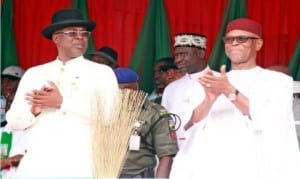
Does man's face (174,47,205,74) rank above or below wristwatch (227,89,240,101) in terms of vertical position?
above

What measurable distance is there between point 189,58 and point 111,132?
1.85 m

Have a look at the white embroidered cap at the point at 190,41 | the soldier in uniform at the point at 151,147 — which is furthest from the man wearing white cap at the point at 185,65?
the soldier in uniform at the point at 151,147

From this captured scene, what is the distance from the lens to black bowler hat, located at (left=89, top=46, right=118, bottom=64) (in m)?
5.45

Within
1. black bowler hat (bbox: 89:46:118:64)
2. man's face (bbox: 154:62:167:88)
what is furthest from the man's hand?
man's face (bbox: 154:62:167:88)

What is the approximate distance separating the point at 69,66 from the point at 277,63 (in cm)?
270

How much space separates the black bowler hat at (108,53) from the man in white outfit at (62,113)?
138cm

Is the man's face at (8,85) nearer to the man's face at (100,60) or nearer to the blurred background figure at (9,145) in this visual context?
the blurred background figure at (9,145)

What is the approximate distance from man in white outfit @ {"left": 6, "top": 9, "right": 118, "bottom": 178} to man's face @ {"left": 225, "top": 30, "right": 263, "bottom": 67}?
2.20ft

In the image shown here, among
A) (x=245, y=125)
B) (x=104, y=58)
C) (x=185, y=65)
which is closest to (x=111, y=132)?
(x=245, y=125)

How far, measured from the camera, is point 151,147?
4.29 m

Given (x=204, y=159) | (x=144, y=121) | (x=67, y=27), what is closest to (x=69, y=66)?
(x=67, y=27)

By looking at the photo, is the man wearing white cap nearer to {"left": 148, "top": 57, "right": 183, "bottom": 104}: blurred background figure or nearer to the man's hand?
{"left": 148, "top": 57, "right": 183, "bottom": 104}: blurred background figure

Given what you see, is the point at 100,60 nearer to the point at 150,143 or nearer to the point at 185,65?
the point at 185,65

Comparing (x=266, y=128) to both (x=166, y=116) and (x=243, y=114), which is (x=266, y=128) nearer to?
(x=243, y=114)
